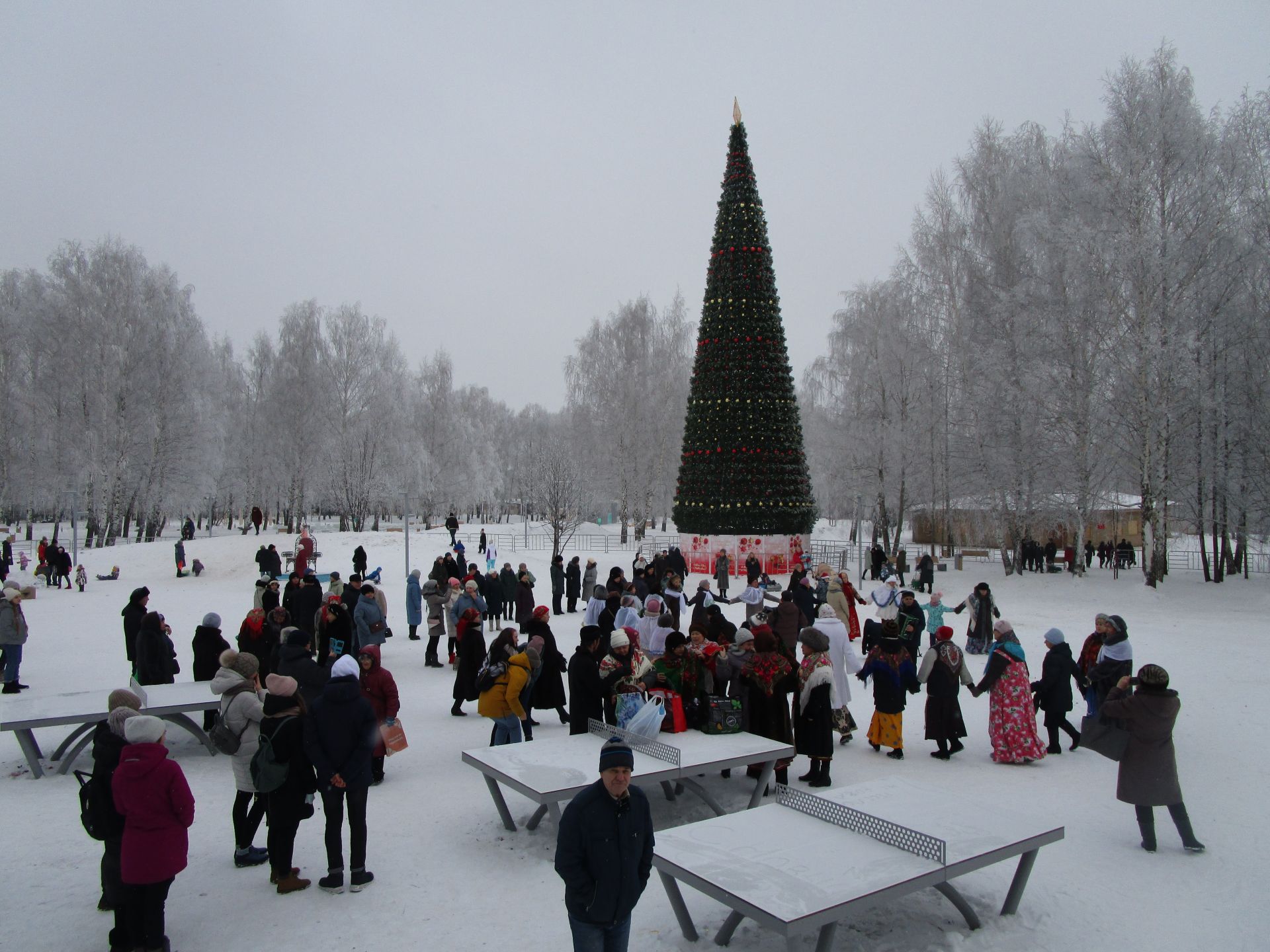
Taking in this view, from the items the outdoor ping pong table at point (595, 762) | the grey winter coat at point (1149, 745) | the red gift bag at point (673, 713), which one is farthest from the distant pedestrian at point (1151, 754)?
the red gift bag at point (673, 713)

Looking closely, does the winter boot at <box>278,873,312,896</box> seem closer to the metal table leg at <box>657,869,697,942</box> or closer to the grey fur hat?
the metal table leg at <box>657,869,697,942</box>

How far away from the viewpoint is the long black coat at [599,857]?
349 cm

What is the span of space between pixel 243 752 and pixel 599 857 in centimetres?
345

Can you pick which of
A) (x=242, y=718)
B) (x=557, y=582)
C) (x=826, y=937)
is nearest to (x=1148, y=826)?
(x=826, y=937)

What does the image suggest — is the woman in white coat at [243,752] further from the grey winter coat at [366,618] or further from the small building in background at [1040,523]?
the small building in background at [1040,523]

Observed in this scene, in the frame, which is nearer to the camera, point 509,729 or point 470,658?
point 509,729

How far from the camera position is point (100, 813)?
14.8 ft

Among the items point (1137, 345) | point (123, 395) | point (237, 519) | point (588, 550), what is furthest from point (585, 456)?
point (237, 519)

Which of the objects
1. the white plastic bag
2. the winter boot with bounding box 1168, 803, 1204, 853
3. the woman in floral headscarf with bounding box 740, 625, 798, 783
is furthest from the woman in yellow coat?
the winter boot with bounding box 1168, 803, 1204, 853

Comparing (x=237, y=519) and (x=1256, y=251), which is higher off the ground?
(x=1256, y=251)

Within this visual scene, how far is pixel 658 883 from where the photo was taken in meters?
5.74

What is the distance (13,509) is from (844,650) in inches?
2294

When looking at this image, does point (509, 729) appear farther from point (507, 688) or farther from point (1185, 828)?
point (1185, 828)

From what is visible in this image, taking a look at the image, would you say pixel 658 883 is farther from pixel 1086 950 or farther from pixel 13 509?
pixel 13 509
